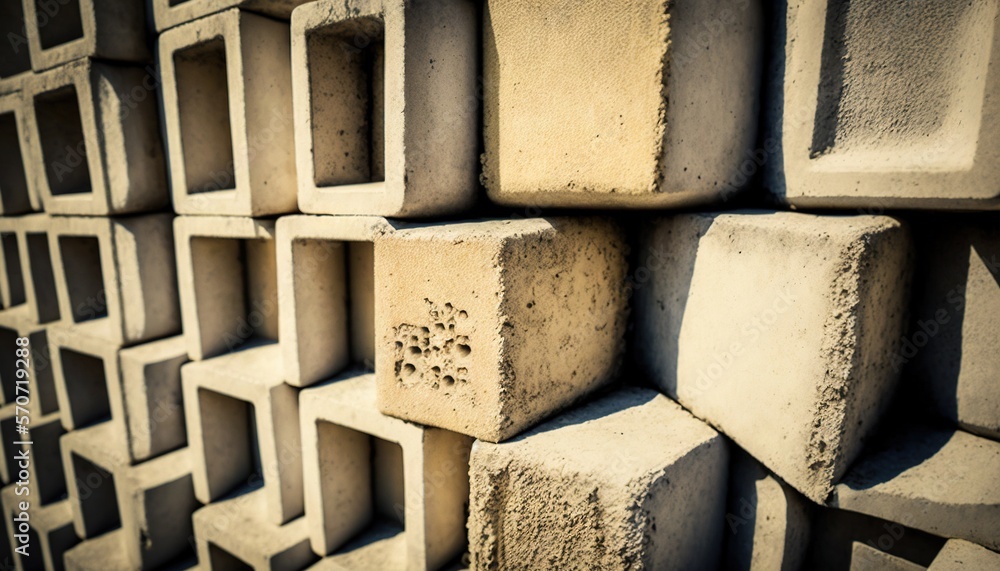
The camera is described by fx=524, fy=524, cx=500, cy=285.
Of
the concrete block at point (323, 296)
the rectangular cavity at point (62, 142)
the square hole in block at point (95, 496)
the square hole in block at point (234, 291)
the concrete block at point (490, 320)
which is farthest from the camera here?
the square hole in block at point (95, 496)

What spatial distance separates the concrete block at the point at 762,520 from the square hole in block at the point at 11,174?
11.2 feet

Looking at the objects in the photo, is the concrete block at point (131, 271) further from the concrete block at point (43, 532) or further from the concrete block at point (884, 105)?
the concrete block at point (884, 105)

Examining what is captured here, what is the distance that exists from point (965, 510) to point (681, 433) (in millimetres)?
564

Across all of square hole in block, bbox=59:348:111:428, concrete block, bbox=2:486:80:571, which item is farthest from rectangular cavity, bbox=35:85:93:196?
concrete block, bbox=2:486:80:571

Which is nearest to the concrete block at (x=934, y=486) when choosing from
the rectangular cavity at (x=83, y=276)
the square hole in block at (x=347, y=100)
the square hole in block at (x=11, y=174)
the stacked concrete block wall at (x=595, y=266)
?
the stacked concrete block wall at (x=595, y=266)

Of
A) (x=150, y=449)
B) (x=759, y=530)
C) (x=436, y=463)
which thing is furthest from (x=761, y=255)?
(x=150, y=449)

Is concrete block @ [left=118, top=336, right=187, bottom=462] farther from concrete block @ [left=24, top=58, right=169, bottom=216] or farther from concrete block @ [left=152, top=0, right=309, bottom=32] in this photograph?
concrete block @ [left=152, top=0, right=309, bottom=32]

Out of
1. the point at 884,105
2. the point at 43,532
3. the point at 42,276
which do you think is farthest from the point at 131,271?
the point at 884,105

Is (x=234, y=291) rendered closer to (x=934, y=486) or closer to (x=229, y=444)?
(x=229, y=444)

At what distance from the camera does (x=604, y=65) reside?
4.00ft

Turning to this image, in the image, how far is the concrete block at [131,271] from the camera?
2.12 m

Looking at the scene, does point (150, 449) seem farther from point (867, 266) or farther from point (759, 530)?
point (867, 266)

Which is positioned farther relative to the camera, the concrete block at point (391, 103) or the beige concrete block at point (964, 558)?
the concrete block at point (391, 103)

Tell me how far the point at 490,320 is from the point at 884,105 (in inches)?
40.7
